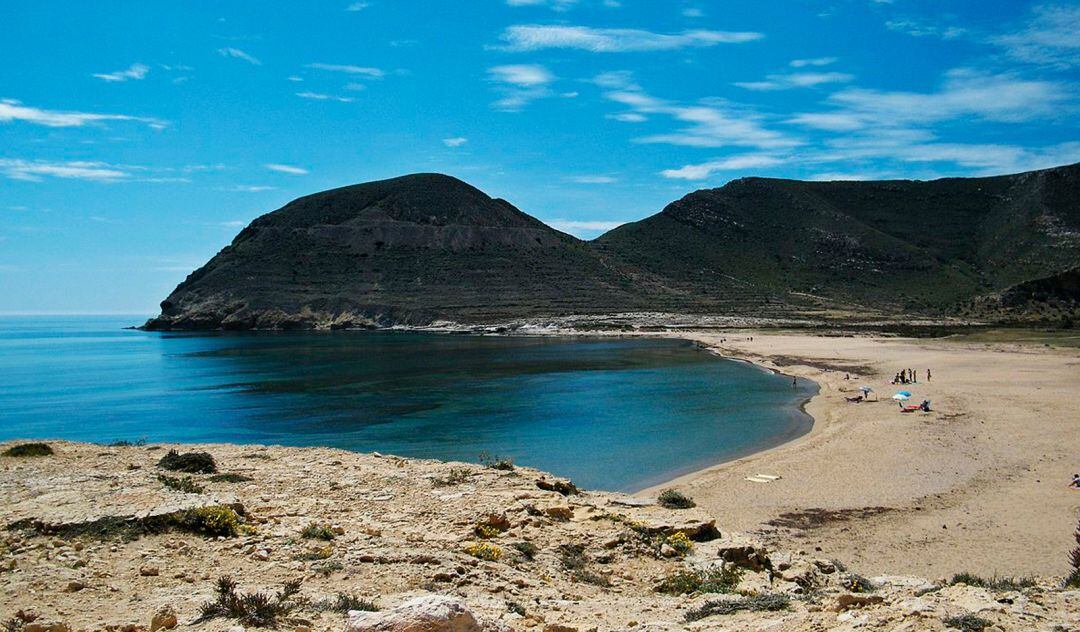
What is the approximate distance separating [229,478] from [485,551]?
658 centimetres

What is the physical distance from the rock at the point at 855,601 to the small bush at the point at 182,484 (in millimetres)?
9365

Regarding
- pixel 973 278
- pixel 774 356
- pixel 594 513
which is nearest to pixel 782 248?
pixel 973 278

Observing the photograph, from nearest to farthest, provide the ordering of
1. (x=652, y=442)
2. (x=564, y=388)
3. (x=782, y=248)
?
(x=652, y=442)
(x=564, y=388)
(x=782, y=248)

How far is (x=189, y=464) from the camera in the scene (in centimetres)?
1388

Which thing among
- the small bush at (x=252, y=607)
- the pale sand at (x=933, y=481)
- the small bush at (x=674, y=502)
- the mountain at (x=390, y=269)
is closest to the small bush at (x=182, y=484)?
the small bush at (x=252, y=607)

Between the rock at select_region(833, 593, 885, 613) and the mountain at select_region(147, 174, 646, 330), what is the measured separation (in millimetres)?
101240

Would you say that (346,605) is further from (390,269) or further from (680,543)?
(390,269)

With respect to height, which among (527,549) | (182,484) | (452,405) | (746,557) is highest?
(182,484)

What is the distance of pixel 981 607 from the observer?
5832 mm

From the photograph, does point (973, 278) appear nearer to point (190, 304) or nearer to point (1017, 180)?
point (1017, 180)

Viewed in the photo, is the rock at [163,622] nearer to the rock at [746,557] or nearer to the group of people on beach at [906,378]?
the rock at [746,557]

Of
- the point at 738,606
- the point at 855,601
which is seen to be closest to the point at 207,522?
the point at 738,606

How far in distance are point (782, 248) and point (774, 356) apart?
86.3m

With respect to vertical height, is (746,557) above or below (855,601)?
below
